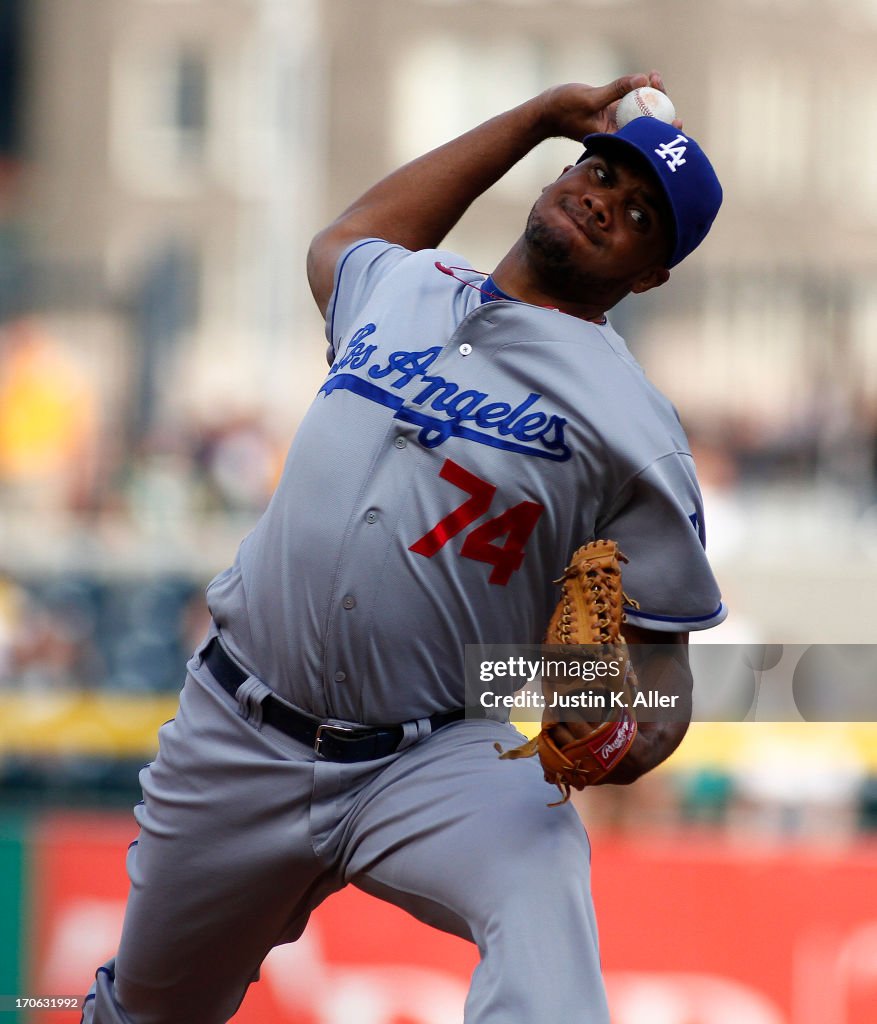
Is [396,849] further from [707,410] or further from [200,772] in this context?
[707,410]

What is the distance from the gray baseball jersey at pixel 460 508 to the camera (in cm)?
278

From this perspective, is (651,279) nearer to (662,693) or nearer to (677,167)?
(677,167)

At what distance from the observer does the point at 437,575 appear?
110 inches

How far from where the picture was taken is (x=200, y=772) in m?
2.97

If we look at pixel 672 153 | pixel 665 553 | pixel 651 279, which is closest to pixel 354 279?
pixel 651 279

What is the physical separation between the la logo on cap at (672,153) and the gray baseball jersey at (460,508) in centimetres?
33

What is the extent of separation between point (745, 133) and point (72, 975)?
26726 mm

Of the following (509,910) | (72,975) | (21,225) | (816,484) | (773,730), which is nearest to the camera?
(509,910)

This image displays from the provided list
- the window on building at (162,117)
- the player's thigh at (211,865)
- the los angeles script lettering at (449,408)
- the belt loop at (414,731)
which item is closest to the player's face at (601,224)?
the los angeles script lettering at (449,408)

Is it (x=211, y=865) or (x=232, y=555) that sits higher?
(x=211, y=865)

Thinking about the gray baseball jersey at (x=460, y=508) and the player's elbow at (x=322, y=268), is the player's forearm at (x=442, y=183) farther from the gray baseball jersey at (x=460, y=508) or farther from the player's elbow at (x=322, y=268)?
the gray baseball jersey at (x=460, y=508)

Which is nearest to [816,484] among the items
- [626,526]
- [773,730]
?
[773,730]

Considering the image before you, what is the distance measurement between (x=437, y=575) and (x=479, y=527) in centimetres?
11

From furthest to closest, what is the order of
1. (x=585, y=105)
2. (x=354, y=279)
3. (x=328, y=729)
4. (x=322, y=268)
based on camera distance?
(x=322, y=268)
(x=354, y=279)
(x=585, y=105)
(x=328, y=729)
